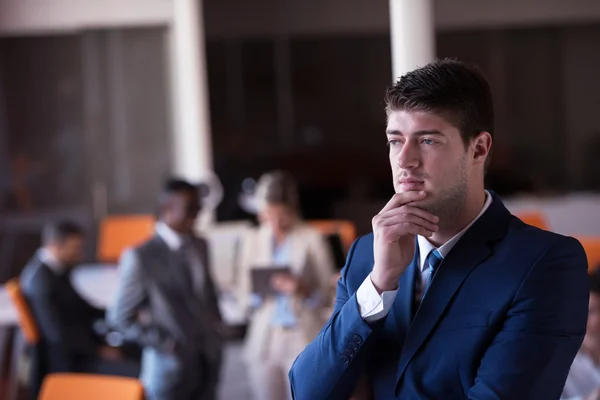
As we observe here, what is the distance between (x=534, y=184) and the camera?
966cm

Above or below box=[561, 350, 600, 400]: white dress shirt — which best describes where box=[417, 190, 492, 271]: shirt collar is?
above

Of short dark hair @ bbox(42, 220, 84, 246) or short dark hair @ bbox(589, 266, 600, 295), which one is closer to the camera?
short dark hair @ bbox(589, 266, 600, 295)

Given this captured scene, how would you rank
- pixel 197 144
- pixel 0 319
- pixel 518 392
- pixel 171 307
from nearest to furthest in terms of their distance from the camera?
pixel 518 392 → pixel 171 307 → pixel 0 319 → pixel 197 144

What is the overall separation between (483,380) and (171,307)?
295 centimetres

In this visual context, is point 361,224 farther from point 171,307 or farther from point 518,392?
point 518,392

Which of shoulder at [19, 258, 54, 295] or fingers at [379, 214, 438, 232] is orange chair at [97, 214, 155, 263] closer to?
shoulder at [19, 258, 54, 295]

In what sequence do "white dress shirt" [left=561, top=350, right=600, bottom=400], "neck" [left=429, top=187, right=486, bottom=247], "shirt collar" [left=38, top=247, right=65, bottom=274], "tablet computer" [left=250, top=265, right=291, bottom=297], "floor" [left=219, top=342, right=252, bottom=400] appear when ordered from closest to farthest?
"neck" [left=429, top=187, right=486, bottom=247] → "white dress shirt" [left=561, top=350, right=600, bottom=400] → "tablet computer" [left=250, top=265, right=291, bottom=297] → "shirt collar" [left=38, top=247, right=65, bottom=274] → "floor" [left=219, top=342, right=252, bottom=400]

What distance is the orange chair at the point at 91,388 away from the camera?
9.70 feet

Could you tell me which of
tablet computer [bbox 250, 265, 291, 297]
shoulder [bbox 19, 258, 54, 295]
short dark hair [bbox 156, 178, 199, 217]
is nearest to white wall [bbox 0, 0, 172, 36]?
shoulder [bbox 19, 258, 54, 295]

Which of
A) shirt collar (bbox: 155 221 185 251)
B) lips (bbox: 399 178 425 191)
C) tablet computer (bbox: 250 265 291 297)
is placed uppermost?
lips (bbox: 399 178 425 191)

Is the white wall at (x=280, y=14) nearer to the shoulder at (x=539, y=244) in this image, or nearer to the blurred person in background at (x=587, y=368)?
the blurred person in background at (x=587, y=368)

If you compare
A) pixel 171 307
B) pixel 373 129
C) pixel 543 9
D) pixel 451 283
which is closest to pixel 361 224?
pixel 373 129

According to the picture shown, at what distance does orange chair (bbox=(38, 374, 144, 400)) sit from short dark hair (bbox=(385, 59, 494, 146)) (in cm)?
179

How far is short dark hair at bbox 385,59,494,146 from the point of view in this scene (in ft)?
4.90
